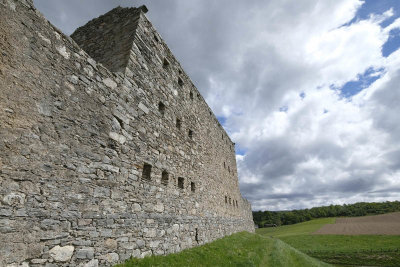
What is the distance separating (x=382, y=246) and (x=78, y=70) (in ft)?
123

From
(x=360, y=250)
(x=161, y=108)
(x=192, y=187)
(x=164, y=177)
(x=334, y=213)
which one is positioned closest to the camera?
(x=164, y=177)

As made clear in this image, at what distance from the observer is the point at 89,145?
17.4ft

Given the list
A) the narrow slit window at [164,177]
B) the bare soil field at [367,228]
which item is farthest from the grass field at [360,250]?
the narrow slit window at [164,177]

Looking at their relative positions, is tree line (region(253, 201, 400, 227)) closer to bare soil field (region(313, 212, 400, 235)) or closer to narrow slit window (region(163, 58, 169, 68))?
bare soil field (region(313, 212, 400, 235))

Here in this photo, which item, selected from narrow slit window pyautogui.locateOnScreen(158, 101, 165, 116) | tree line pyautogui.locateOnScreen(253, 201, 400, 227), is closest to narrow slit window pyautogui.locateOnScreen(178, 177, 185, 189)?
narrow slit window pyautogui.locateOnScreen(158, 101, 165, 116)

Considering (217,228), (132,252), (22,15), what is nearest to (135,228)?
(132,252)

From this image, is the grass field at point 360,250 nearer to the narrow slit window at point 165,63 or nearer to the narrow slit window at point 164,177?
the narrow slit window at point 164,177

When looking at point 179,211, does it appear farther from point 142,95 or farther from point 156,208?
point 142,95

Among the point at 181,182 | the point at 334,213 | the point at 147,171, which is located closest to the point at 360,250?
the point at 181,182

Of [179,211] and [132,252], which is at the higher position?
[179,211]

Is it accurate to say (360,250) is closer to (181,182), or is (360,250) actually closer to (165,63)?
(181,182)

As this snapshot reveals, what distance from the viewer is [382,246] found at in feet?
87.2

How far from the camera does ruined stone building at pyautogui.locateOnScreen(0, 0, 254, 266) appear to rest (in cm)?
395

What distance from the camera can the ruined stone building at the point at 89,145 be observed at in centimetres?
395
